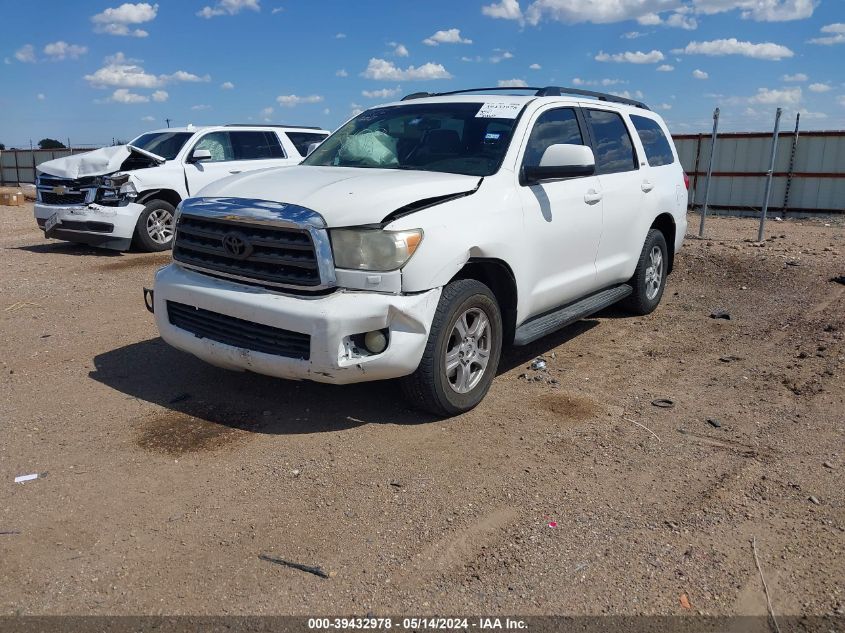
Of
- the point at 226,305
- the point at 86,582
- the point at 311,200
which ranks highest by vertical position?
the point at 311,200

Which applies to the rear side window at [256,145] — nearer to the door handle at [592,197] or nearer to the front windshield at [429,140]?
the front windshield at [429,140]

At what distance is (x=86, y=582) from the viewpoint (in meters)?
2.79

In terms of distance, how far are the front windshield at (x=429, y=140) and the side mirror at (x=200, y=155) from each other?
5875mm

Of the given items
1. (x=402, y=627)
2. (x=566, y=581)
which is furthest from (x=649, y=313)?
(x=402, y=627)

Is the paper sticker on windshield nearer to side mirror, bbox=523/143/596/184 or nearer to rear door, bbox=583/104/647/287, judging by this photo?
side mirror, bbox=523/143/596/184

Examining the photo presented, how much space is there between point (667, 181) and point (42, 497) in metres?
5.96

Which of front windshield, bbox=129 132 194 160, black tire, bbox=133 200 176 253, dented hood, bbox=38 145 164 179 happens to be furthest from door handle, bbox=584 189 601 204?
front windshield, bbox=129 132 194 160

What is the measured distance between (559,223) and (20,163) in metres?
34.3

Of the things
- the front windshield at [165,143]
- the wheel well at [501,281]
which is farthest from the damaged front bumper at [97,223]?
the wheel well at [501,281]

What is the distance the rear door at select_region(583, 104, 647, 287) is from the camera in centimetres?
586

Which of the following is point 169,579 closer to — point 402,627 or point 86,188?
point 402,627

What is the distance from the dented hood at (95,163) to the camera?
10461 millimetres

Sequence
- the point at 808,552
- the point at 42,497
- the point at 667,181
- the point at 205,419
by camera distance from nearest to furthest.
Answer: the point at 808,552, the point at 42,497, the point at 205,419, the point at 667,181

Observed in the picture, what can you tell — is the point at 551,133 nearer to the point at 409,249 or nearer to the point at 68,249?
the point at 409,249
